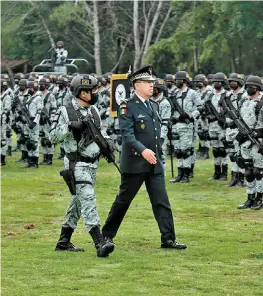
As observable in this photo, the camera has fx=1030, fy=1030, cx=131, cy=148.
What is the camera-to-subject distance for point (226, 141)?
1989 cm

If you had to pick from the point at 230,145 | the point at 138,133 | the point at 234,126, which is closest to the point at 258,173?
the point at 234,126

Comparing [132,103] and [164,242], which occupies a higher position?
[132,103]

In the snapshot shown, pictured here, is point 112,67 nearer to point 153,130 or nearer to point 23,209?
point 23,209

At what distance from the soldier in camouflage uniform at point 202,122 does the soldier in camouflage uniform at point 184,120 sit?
0.85m

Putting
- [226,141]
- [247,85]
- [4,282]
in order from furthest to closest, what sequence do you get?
[226,141] < [247,85] < [4,282]

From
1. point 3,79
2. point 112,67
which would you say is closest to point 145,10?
point 112,67

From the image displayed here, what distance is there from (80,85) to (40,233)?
9.27ft

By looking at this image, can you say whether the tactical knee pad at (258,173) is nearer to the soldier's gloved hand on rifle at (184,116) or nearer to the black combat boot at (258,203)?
the black combat boot at (258,203)

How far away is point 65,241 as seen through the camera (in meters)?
12.5

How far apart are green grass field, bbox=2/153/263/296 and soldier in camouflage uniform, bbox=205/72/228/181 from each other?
1902 millimetres

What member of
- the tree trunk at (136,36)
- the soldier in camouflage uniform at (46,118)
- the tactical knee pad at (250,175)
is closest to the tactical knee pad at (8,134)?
the soldier in camouflage uniform at (46,118)

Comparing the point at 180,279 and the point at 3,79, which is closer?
the point at 180,279

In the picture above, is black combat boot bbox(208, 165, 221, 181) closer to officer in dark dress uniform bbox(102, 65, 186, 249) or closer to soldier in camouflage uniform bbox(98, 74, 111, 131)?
soldier in camouflage uniform bbox(98, 74, 111, 131)

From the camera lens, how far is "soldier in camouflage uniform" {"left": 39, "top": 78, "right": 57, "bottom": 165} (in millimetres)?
24766
